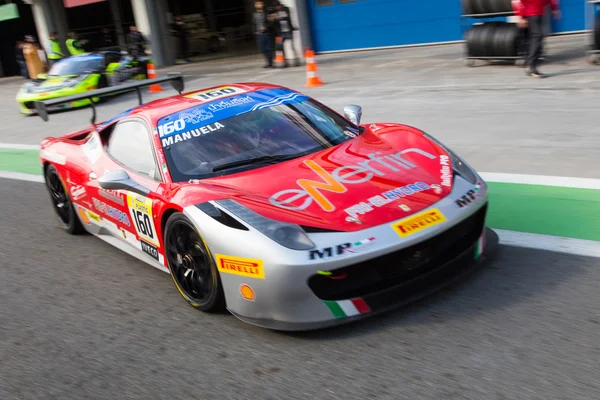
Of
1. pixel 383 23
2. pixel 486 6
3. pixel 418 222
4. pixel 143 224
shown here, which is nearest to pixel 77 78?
pixel 383 23

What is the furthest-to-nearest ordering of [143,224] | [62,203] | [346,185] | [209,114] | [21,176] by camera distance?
1. [21,176]
2. [62,203]
3. [209,114]
4. [143,224]
5. [346,185]

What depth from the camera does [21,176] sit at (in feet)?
29.9

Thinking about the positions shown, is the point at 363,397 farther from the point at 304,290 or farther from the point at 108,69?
the point at 108,69

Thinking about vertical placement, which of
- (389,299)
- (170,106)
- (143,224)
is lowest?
(389,299)

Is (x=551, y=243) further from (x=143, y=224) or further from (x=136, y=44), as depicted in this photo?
(x=136, y=44)

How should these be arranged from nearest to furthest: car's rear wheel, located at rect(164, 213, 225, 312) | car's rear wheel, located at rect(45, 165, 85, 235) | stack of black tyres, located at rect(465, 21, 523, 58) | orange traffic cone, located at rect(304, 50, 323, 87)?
car's rear wheel, located at rect(164, 213, 225, 312) → car's rear wheel, located at rect(45, 165, 85, 235) → stack of black tyres, located at rect(465, 21, 523, 58) → orange traffic cone, located at rect(304, 50, 323, 87)

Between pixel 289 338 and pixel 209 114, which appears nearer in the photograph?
pixel 289 338

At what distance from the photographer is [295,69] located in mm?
17234

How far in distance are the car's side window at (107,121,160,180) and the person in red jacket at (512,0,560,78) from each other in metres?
7.40

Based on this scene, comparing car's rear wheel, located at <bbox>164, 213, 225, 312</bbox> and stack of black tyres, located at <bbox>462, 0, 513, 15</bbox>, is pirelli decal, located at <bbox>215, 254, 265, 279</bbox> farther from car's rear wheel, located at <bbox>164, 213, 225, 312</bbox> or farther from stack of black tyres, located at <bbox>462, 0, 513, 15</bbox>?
stack of black tyres, located at <bbox>462, 0, 513, 15</bbox>

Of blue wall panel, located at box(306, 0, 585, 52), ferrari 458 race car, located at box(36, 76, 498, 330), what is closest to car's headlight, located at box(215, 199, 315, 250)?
ferrari 458 race car, located at box(36, 76, 498, 330)

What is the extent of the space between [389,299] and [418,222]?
1.44ft

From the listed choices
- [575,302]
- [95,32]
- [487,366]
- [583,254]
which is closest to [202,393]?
[487,366]

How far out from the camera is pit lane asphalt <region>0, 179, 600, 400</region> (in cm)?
312
